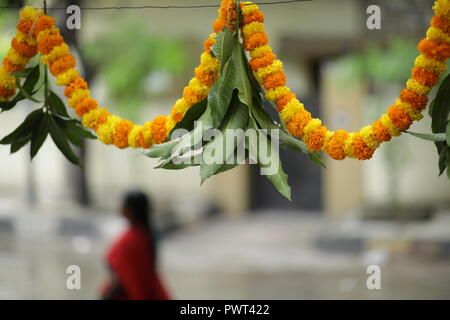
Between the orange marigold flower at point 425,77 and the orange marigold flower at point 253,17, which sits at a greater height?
the orange marigold flower at point 253,17

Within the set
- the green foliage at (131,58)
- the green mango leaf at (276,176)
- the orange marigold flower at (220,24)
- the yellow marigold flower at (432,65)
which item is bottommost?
the green mango leaf at (276,176)

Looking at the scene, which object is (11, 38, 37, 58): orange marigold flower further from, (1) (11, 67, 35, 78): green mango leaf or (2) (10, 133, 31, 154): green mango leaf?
(2) (10, 133, 31, 154): green mango leaf

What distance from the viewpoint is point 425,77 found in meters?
2.51

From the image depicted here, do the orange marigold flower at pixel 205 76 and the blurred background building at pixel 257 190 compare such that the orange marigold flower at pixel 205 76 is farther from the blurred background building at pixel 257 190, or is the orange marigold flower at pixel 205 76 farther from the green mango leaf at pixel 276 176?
the blurred background building at pixel 257 190

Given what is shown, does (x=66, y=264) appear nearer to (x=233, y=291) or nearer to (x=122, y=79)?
(x=233, y=291)

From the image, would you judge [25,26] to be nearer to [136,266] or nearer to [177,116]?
Answer: [177,116]

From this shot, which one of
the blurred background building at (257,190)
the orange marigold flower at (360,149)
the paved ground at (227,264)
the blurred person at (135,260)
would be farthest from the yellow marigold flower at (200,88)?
the blurred background building at (257,190)

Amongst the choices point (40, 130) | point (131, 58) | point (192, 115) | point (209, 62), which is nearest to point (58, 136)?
point (40, 130)

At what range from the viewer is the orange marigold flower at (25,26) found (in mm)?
2967

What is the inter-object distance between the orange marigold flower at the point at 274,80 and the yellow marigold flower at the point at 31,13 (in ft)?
3.33

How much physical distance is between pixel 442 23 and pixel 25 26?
166 centimetres

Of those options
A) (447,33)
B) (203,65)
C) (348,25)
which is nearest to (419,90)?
(447,33)

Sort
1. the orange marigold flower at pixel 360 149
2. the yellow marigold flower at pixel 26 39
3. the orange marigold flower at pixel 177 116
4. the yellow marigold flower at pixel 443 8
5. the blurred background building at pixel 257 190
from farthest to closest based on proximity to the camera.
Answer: the blurred background building at pixel 257 190 < the yellow marigold flower at pixel 26 39 < the orange marigold flower at pixel 177 116 < the orange marigold flower at pixel 360 149 < the yellow marigold flower at pixel 443 8

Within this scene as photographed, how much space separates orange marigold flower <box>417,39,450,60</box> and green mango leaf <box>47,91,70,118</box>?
1.51 metres
